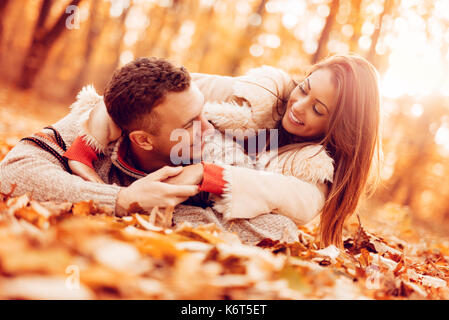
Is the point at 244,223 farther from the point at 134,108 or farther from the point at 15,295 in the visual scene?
the point at 15,295

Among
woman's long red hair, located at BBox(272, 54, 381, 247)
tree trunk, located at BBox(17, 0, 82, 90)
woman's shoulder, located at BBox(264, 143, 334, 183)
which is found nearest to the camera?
woman's shoulder, located at BBox(264, 143, 334, 183)

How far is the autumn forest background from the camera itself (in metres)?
6.32

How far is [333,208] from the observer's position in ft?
7.69

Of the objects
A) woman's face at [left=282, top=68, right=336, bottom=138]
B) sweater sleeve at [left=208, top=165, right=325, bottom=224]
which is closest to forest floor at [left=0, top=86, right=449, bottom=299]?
sweater sleeve at [left=208, top=165, right=325, bottom=224]

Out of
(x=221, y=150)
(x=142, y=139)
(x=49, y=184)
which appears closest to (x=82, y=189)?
(x=49, y=184)

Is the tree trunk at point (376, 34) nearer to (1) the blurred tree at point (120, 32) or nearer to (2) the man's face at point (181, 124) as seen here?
(2) the man's face at point (181, 124)

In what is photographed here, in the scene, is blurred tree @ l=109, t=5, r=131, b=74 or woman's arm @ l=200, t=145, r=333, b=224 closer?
woman's arm @ l=200, t=145, r=333, b=224

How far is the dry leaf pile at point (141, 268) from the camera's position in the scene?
2.76ft

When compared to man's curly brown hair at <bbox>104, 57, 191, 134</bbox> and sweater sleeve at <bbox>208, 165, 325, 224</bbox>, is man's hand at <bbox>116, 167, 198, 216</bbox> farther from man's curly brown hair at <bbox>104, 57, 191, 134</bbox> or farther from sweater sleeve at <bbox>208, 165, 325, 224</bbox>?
man's curly brown hair at <bbox>104, 57, 191, 134</bbox>

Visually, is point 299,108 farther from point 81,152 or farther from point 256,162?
point 81,152

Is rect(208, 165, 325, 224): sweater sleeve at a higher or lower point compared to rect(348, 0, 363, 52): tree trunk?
lower

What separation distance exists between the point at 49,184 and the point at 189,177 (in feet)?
2.32
